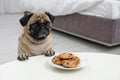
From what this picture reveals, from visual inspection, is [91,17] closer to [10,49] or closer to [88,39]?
[88,39]

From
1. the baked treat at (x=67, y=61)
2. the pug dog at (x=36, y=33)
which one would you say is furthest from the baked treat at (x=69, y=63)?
the pug dog at (x=36, y=33)

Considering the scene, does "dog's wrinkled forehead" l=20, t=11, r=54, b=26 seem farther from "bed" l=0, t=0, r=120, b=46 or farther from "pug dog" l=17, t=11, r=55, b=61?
"bed" l=0, t=0, r=120, b=46

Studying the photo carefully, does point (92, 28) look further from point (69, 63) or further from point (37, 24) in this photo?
point (69, 63)

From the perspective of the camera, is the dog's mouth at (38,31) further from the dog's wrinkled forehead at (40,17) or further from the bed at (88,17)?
the bed at (88,17)

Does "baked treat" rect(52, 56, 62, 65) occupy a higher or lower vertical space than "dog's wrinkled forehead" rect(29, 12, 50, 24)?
lower

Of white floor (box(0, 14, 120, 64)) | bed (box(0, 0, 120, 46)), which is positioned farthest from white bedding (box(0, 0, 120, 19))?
white floor (box(0, 14, 120, 64))

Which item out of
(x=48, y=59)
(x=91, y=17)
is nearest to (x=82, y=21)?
(x=91, y=17)
